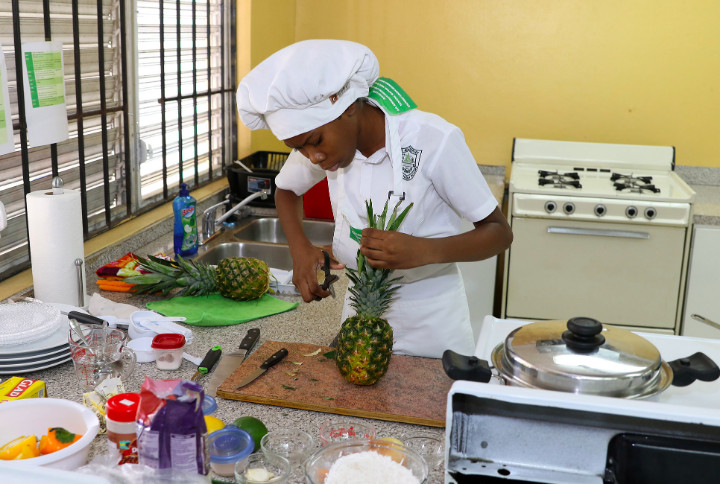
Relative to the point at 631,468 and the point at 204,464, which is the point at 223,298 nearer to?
the point at 204,464

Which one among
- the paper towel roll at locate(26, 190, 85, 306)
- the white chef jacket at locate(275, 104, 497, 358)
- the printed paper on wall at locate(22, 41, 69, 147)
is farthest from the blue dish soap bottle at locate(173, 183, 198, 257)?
the white chef jacket at locate(275, 104, 497, 358)

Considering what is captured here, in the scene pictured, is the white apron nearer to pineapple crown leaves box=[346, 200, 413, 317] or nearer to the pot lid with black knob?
pineapple crown leaves box=[346, 200, 413, 317]

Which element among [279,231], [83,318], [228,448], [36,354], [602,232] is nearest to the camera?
[228,448]

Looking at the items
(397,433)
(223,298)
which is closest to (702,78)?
(223,298)

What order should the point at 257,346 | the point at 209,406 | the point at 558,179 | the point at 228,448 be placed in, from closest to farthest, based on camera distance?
the point at 228,448, the point at 209,406, the point at 257,346, the point at 558,179

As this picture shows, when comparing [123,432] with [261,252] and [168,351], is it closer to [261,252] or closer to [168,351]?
[168,351]

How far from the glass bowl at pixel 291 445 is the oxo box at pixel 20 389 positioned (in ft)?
1.63

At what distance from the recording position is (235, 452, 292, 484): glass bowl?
1.16 m

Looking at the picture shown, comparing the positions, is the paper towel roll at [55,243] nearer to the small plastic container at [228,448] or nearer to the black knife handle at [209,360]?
the black knife handle at [209,360]

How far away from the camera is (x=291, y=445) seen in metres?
1.27

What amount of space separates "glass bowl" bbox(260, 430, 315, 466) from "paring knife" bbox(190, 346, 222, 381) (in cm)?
39

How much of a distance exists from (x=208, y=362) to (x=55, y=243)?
23.1 inches

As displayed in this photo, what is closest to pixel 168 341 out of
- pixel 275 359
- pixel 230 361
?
pixel 230 361

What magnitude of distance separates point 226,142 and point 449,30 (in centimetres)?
135
